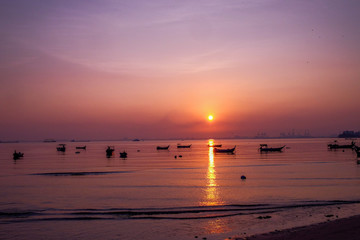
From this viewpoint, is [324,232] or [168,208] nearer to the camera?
[324,232]

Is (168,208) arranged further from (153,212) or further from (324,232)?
(324,232)

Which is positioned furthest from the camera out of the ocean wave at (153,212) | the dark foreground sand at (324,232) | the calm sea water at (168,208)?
the ocean wave at (153,212)

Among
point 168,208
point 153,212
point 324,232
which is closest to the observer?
point 324,232

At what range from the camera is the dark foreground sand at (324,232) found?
14244 mm

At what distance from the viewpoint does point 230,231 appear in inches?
688

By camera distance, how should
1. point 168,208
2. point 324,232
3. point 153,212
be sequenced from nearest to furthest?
point 324,232 → point 153,212 → point 168,208

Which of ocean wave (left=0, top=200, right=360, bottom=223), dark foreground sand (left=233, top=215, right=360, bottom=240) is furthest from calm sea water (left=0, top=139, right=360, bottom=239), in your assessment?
dark foreground sand (left=233, top=215, right=360, bottom=240)

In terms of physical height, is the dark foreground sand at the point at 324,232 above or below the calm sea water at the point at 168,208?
above

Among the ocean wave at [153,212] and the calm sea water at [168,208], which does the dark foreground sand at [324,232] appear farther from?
the ocean wave at [153,212]

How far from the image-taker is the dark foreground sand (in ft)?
46.7

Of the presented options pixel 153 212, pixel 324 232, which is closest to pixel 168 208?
pixel 153 212

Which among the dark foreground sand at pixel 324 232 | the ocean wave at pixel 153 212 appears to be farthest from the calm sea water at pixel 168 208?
the dark foreground sand at pixel 324 232

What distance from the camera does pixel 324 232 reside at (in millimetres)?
15141

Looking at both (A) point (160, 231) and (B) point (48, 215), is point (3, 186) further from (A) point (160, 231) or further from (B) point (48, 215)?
(A) point (160, 231)
